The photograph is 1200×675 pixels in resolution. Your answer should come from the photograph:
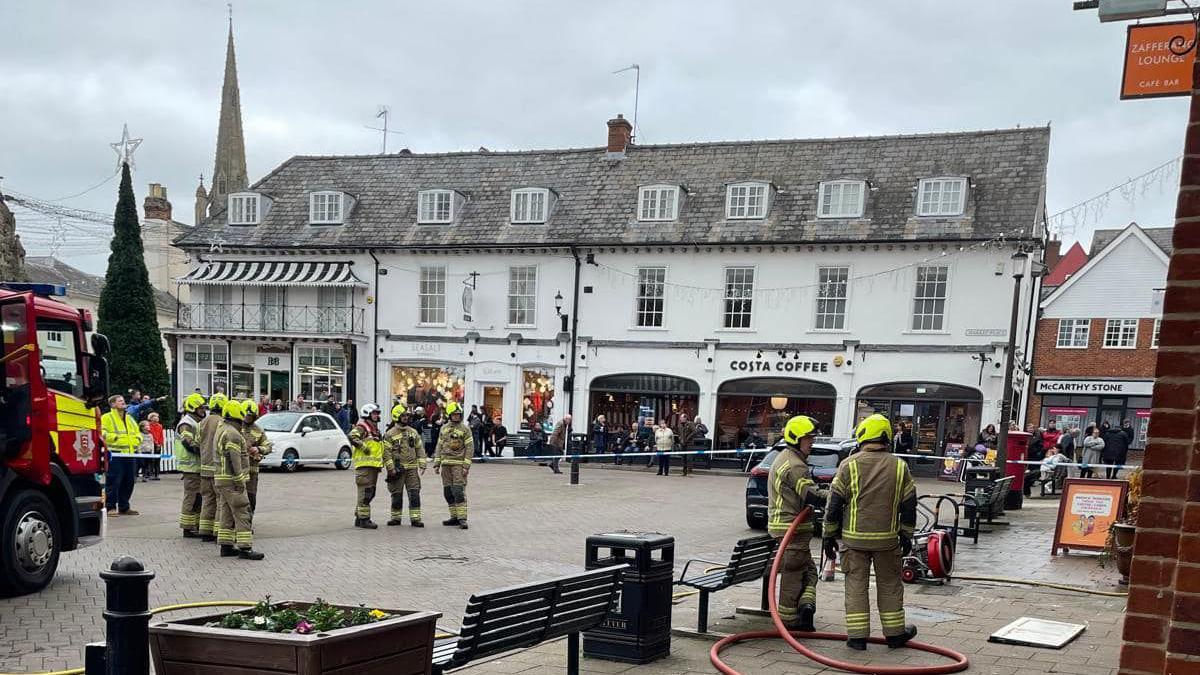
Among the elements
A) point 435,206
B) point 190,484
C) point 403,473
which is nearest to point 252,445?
point 190,484

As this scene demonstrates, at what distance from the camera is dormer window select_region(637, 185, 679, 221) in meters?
27.5

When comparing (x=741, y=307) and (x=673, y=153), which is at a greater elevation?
(x=673, y=153)

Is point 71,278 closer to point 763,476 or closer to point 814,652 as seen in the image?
point 763,476

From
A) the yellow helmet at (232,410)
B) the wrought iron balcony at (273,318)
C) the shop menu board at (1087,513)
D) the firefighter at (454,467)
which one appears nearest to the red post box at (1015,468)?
the shop menu board at (1087,513)

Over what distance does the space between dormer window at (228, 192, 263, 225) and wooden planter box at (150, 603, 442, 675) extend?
30569 millimetres

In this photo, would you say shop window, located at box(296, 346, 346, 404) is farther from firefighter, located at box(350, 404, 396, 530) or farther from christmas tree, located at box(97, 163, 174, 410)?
firefighter, located at box(350, 404, 396, 530)

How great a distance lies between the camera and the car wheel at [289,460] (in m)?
20.0

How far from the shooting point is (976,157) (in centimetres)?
2553

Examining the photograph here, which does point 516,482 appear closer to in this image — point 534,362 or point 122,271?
point 534,362

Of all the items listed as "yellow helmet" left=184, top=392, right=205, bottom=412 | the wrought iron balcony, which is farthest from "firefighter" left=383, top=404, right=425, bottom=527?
the wrought iron balcony

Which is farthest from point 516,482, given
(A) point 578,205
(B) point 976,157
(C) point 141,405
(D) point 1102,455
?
(B) point 976,157

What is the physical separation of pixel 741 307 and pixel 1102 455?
10.1 meters

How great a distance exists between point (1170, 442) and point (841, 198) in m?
23.9

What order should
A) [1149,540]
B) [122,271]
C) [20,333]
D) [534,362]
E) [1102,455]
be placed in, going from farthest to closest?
[534,362] → [122,271] → [1102,455] → [20,333] → [1149,540]
